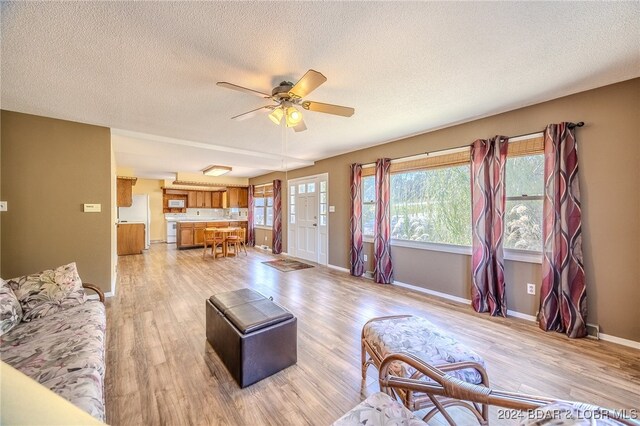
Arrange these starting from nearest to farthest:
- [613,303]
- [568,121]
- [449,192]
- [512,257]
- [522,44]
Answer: [522,44] → [613,303] → [568,121] → [512,257] → [449,192]

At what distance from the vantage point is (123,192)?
21.4ft

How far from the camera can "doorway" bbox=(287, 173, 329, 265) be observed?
5672 mm

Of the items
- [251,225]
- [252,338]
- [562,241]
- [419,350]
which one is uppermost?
[562,241]

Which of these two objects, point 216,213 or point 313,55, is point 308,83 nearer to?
point 313,55

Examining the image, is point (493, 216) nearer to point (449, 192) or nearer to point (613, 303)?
point (449, 192)

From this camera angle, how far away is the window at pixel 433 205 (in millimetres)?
3404

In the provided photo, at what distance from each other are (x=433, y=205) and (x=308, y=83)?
2.75m

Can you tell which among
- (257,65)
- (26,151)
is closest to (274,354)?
(257,65)

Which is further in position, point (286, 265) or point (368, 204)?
point (286, 265)

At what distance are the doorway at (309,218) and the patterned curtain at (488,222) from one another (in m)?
3.05

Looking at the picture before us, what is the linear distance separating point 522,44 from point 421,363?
2.23 metres

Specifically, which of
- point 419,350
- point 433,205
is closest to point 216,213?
point 433,205

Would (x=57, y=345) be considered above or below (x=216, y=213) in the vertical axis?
below

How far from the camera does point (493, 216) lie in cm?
297
